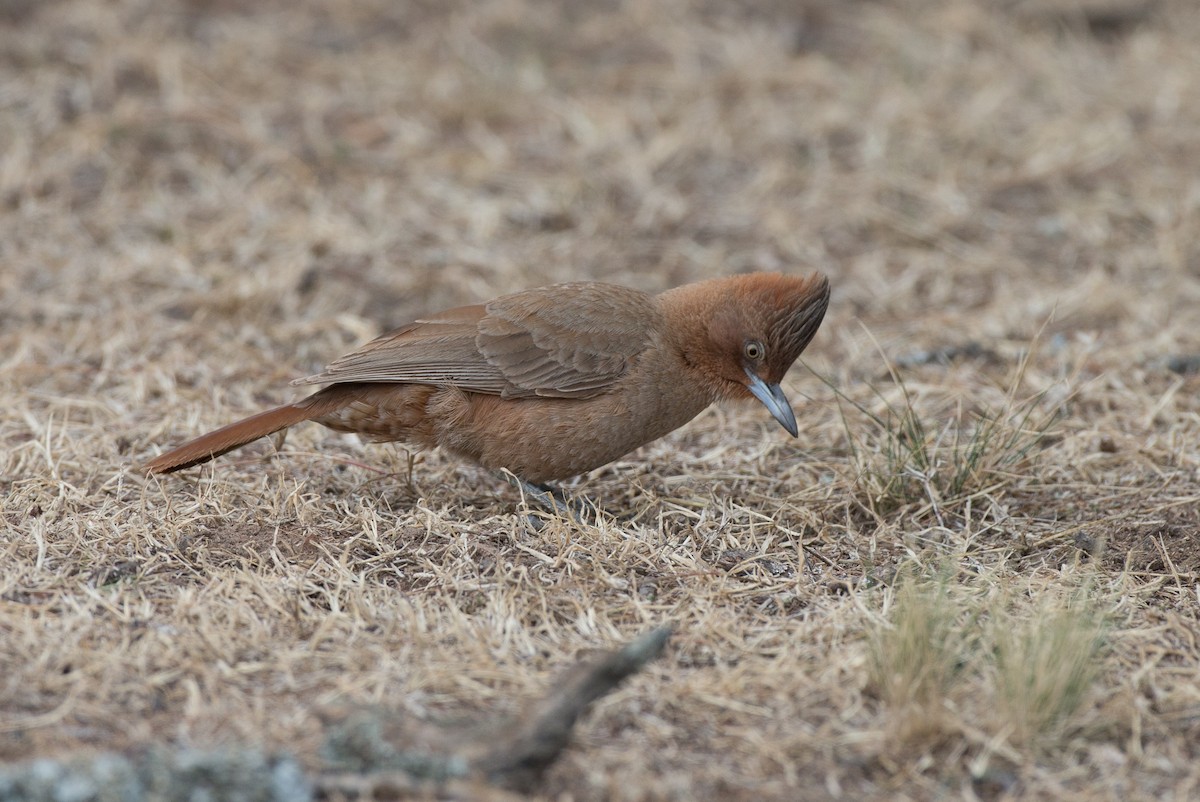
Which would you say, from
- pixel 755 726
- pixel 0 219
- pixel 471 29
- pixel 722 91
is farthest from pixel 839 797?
pixel 471 29

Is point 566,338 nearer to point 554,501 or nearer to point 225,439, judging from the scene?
point 554,501

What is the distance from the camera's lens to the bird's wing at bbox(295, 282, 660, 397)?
5.05 m

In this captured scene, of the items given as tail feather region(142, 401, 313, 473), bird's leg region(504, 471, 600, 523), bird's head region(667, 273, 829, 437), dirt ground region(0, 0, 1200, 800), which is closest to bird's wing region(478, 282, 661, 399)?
bird's head region(667, 273, 829, 437)

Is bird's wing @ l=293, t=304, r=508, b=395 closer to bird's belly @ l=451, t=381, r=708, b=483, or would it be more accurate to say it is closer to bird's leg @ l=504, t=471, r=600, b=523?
bird's belly @ l=451, t=381, r=708, b=483

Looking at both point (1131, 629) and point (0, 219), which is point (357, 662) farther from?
point (0, 219)

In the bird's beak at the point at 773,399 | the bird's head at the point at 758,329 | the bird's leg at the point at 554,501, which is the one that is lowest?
the bird's leg at the point at 554,501

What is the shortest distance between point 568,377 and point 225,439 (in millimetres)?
1237

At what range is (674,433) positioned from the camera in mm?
5875

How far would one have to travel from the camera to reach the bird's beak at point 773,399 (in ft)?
16.3

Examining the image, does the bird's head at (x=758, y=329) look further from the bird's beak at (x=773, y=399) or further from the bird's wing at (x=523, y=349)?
the bird's wing at (x=523, y=349)

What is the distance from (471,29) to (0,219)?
3966 millimetres

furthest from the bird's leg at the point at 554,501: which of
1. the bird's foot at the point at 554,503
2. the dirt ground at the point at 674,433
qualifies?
the dirt ground at the point at 674,433

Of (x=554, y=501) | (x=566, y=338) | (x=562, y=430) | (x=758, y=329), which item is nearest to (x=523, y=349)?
(x=566, y=338)

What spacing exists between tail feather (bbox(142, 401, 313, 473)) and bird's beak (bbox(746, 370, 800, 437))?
1635 millimetres
